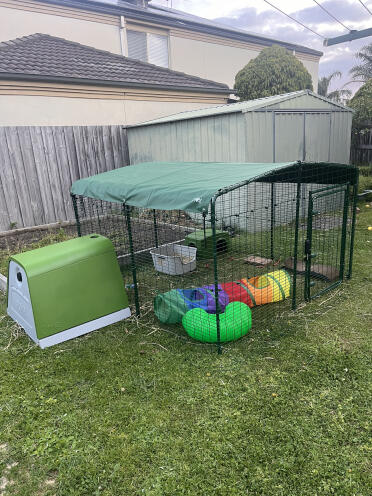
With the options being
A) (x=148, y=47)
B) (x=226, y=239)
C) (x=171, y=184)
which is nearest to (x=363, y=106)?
(x=148, y=47)

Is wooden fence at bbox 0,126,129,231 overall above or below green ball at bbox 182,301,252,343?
above

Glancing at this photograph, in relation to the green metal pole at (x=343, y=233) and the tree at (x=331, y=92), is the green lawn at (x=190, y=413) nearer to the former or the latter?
the green metal pole at (x=343, y=233)

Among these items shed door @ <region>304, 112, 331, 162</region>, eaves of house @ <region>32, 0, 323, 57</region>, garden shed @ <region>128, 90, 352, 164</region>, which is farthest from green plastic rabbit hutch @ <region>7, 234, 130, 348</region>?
eaves of house @ <region>32, 0, 323, 57</region>

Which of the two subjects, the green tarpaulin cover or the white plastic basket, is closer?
the green tarpaulin cover

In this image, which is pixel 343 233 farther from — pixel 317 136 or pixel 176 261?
pixel 317 136

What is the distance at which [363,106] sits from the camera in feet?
41.8

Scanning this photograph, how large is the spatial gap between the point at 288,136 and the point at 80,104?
18.4 feet

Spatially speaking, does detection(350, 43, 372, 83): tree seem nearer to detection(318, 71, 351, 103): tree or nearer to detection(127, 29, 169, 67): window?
detection(318, 71, 351, 103): tree

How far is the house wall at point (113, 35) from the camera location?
12281mm

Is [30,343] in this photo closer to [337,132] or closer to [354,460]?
[354,460]

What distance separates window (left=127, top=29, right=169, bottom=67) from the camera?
1521 cm

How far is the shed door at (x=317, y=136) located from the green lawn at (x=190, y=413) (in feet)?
17.2

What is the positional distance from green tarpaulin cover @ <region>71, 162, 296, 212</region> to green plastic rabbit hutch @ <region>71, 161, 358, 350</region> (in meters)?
0.01

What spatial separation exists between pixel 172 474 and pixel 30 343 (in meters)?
2.24
